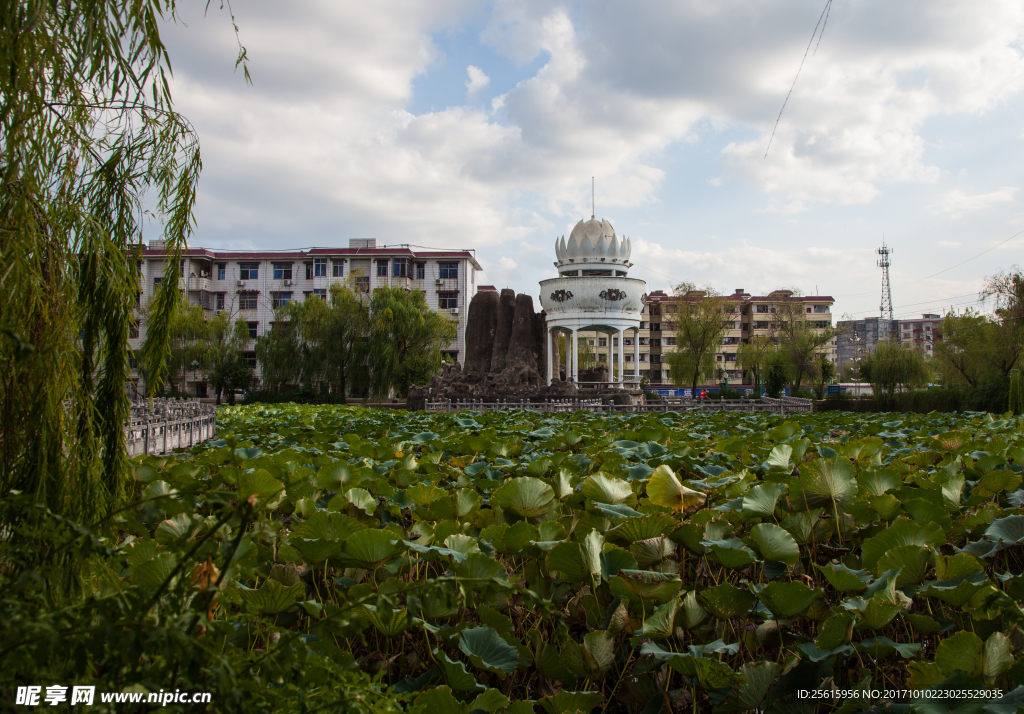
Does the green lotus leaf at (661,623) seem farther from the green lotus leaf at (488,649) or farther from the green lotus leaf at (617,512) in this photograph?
the green lotus leaf at (617,512)

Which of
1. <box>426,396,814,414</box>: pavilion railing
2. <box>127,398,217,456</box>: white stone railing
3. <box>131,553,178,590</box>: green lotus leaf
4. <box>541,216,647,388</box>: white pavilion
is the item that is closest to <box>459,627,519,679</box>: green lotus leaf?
<box>131,553,178,590</box>: green lotus leaf

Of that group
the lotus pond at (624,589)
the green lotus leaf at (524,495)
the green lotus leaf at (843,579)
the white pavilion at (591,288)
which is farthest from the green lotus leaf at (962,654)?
the white pavilion at (591,288)

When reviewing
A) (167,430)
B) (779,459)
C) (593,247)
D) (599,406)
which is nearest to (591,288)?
(593,247)

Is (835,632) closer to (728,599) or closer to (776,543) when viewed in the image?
(728,599)

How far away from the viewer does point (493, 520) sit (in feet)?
9.78

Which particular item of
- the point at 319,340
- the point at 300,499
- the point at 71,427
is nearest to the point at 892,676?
the point at 300,499

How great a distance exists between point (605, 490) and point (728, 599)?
104cm

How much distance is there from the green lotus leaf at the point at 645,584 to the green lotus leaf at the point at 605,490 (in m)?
0.89

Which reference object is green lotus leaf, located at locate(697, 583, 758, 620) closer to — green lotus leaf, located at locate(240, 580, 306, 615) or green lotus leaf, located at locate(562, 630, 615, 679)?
green lotus leaf, located at locate(562, 630, 615, 679)

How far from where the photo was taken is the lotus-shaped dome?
93.4ft

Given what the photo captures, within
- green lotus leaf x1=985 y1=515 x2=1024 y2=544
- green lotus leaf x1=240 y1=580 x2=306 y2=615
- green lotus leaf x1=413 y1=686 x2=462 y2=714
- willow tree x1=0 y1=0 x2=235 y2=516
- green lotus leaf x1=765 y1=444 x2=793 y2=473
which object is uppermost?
willow tree x1=0 y1=0 x2=235 y2=516

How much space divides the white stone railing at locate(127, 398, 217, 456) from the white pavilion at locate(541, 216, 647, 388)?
17.5 m

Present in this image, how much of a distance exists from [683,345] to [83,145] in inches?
1699

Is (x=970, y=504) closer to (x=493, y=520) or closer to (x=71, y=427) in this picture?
(x=493, y=520)
